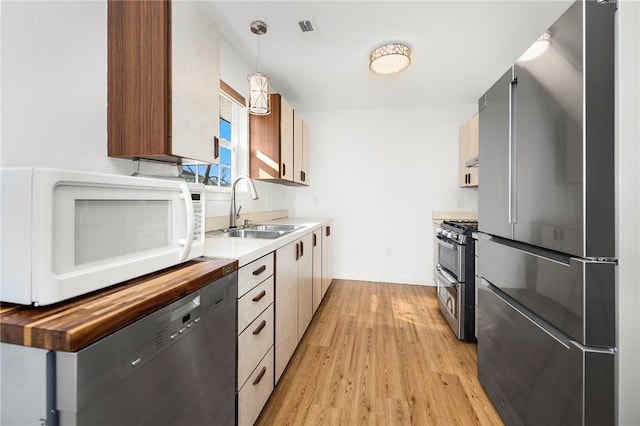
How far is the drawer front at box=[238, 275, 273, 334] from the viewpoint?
1262mm

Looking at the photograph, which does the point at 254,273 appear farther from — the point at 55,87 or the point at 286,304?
the point at 55,87

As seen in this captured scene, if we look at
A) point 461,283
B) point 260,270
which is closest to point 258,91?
point 260,270

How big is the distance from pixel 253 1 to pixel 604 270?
2.36 meters

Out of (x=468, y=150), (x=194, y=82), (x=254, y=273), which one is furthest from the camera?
(x=468, y=150)

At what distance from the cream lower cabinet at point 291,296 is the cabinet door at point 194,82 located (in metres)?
0.76

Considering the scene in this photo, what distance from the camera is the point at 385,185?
415cm

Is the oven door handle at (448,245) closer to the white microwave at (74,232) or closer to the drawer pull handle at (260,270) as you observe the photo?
the drawer pull handle at (260,270)

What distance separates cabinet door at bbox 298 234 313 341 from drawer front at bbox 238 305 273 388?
0.59m

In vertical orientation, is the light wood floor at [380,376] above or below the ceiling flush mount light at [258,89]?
below

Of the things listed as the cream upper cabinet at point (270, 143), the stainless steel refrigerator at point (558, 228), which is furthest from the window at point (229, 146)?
the stainless steel refrigerator at point (558, 228)

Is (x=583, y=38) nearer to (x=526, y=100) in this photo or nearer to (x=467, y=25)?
(x=526, y=100)

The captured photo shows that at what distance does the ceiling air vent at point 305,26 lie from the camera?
2.14 m

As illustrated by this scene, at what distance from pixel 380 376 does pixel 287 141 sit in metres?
2.33

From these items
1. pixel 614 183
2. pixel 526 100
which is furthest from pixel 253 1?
pixel 614 183
